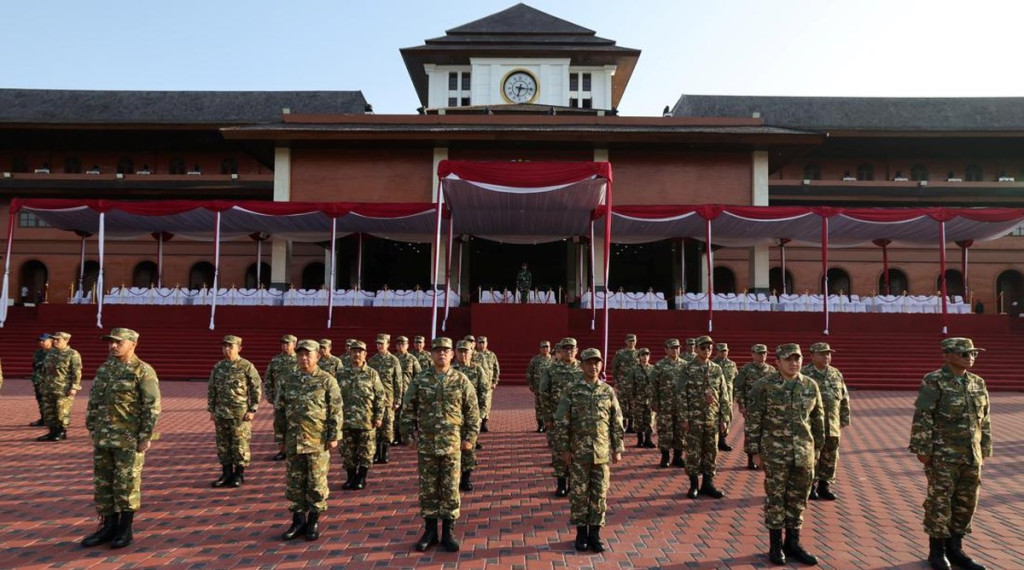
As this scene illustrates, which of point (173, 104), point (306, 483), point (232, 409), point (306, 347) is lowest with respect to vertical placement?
point (306, 483)

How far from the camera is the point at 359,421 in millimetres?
6879

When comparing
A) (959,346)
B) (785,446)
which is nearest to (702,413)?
(785,446)

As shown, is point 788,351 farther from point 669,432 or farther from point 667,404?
point 669,432

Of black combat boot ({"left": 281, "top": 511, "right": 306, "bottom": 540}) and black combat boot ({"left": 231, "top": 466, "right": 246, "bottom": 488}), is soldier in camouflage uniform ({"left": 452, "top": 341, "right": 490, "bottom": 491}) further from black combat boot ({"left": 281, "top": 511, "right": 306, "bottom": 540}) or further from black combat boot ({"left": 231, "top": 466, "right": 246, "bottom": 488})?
black combat boot ({"left": 231, "top": 466, "right": 246, "bottom": 488})

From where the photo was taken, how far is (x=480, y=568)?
4.64 m

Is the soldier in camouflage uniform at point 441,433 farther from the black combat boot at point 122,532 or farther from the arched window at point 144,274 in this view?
the arched window at point 144,274

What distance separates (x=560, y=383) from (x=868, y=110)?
32055 millimetres

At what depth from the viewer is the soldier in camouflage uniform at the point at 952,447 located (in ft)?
15.6

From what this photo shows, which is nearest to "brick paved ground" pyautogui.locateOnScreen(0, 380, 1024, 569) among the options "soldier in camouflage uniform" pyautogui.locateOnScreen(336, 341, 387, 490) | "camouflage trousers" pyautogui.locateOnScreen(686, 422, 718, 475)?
"soldier in camouflage uniform" pyautogui.locateOnScreen(336, 341, 387, 490)

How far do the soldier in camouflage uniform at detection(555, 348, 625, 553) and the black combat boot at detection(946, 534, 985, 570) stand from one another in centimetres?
266

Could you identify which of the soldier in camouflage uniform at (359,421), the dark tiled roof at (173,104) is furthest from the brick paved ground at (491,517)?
the dark tiled roof at (173,104)

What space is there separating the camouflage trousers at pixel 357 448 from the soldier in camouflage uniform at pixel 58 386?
5.01 m

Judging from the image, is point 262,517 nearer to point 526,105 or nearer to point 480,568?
point 480,568

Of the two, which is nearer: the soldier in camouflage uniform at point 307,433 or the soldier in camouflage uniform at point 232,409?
the soldier in camouflage uniform at point 307,433
